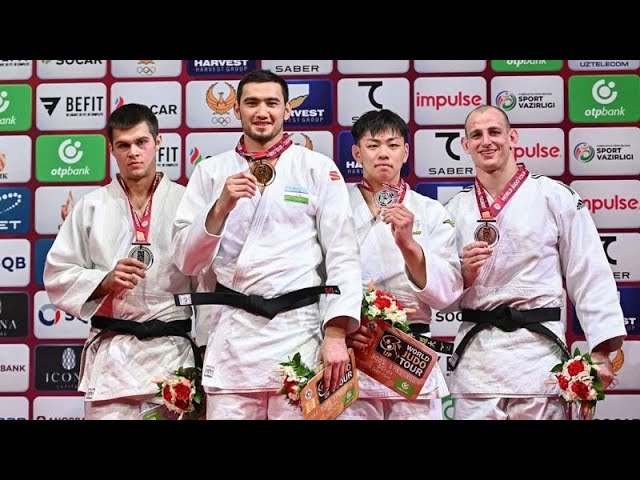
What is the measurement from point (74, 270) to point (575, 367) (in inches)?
85.2

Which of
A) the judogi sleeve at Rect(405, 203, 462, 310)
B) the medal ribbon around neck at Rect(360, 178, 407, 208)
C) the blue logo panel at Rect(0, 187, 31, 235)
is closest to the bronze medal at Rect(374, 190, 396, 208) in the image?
Result: the medal ribbon around neck at Rect(360, 178, 407, 208)

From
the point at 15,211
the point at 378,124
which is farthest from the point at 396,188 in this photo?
the point at 15,211

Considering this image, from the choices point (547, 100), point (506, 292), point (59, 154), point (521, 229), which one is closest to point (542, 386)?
point (506, 292)

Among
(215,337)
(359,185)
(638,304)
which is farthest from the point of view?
(638,304)

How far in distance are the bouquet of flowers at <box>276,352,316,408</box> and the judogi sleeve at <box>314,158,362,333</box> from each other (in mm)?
216

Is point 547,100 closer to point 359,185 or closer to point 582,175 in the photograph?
point 582,175

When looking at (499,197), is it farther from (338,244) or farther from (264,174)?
(264,174)

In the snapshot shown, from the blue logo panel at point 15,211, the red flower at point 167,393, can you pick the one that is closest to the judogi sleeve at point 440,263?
the red flower at point 167,393

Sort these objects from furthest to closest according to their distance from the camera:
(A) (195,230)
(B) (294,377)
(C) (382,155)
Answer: (C) (382,155) → (A) (195,230) → (B) (294,377)

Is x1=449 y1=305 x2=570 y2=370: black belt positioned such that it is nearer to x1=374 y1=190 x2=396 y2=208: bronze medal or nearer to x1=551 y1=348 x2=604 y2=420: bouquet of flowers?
x1=551 y1=348 x2=604 y2=420: bouquet of flowers

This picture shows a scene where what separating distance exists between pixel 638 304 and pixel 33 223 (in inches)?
127

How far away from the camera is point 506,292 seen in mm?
3834

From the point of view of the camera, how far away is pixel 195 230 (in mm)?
3531

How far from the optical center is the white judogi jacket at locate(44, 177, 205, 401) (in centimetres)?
383
